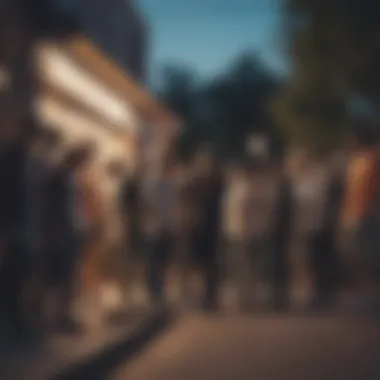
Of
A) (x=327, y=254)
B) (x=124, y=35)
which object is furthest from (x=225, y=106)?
(x=327, y=254)

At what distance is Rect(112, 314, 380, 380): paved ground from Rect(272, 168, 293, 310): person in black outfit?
2.23 feet

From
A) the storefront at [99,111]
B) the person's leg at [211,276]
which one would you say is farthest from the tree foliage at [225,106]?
the person's leg at [211,276]

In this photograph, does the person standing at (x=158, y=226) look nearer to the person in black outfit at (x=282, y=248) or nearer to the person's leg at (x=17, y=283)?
the person in black outfit at (x=282, y=248)

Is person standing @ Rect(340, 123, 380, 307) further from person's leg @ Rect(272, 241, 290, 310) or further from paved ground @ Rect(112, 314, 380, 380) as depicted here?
paved ground @ Rect(112, 314, 380, 380)

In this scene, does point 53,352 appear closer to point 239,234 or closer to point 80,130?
point 80,130

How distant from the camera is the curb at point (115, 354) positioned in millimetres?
9420

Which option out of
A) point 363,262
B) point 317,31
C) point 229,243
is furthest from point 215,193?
point 317,31

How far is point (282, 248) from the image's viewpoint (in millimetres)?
13734

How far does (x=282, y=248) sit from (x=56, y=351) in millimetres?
3859

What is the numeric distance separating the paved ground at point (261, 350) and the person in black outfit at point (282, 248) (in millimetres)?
678

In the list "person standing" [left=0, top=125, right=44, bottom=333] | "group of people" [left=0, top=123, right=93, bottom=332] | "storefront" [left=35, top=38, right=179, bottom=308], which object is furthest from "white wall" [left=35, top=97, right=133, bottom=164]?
"person standing" [left=0, top=125, right=44, bottom=333]

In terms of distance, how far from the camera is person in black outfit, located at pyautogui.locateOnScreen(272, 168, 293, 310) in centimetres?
1307

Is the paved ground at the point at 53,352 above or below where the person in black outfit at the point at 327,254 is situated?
below

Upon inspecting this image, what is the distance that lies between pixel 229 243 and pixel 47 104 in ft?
6.86
